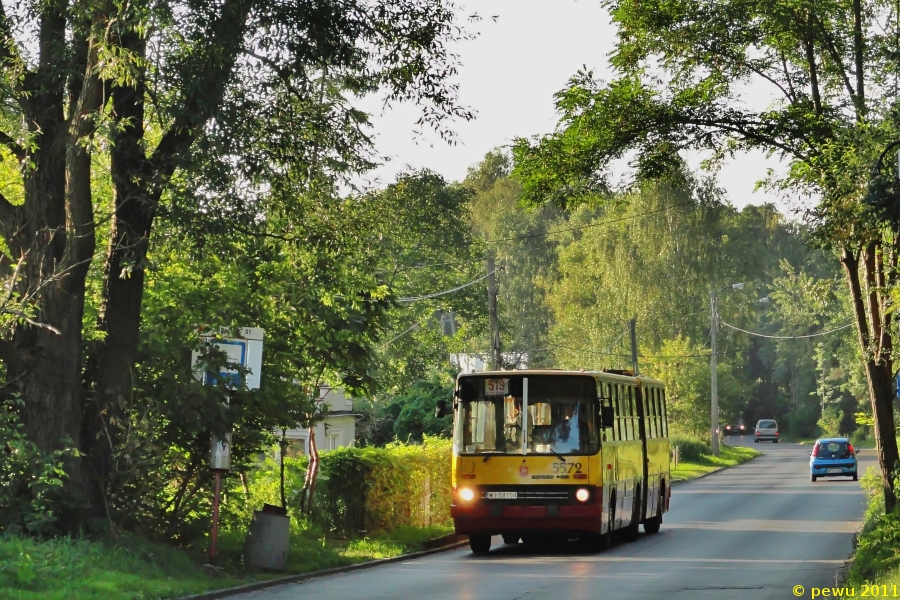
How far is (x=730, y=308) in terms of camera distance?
85.8 m

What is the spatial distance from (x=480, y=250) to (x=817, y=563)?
37.7 m

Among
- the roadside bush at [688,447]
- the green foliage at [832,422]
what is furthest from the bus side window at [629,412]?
the green foliage at [832,422]

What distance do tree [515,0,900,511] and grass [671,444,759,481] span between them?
34453 mm

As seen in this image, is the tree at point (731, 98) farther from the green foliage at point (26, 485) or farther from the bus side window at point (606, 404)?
Result: the green foliage at point (26, 485)

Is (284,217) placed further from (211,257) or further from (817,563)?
(817,563)

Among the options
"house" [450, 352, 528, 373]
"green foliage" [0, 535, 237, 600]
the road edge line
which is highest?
"house" [450, 352, 528, 373]

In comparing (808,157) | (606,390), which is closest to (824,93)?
(808,157)

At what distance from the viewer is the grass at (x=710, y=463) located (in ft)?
198

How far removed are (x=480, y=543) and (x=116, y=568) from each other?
896 cm

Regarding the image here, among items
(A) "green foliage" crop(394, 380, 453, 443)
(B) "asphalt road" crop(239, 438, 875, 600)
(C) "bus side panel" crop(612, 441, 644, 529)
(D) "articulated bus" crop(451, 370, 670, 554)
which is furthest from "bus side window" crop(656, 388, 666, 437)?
(A) "green foliage" crop(394, 380, 453, 443)

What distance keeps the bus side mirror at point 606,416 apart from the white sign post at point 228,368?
6419 millimetres

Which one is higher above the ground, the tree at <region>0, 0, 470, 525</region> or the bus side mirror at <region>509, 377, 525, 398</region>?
the tree at <region>0, 0, 470, 525</region>

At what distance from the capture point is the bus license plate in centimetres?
2336

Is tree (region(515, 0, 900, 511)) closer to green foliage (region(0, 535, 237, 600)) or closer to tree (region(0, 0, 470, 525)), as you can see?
tree (region(0, 0, 470, 525))
